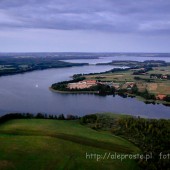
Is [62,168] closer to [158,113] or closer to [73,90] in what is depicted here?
[158,113]

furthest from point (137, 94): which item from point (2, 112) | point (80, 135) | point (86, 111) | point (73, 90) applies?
point (80, 135)

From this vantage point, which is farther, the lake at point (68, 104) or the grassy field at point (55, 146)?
the lake at point (68, 104)

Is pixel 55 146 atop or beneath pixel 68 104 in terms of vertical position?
beneath

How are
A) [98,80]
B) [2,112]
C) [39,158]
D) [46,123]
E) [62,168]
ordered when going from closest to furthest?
[62,168] → [39,158] → [46,123] → [2,112] → [98,80]

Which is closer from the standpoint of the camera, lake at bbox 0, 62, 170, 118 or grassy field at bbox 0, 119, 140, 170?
grassy field at bbox 0, 119, 140, 170

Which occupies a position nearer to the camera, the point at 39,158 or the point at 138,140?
the point at 39,158

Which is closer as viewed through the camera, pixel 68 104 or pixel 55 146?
pixel 55 146

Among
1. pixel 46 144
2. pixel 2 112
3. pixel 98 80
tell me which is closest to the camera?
pixel 46 144
